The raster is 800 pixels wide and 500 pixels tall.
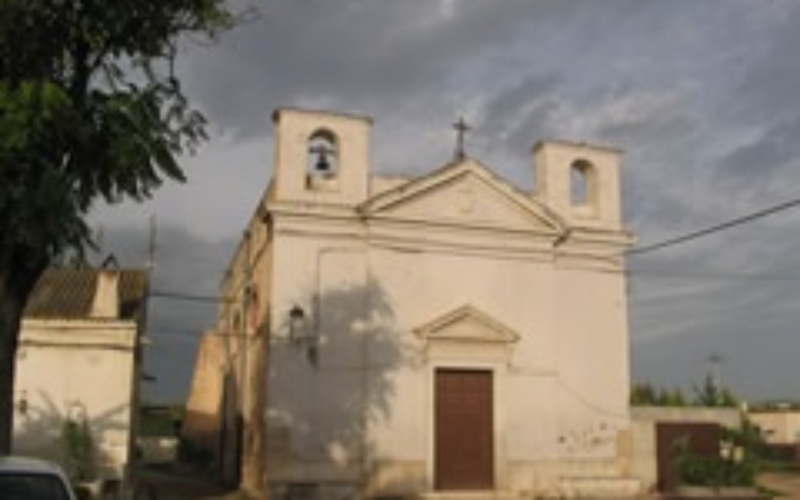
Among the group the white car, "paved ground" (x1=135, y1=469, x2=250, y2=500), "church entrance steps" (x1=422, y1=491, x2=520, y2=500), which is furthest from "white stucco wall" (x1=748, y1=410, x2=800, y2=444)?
the white car

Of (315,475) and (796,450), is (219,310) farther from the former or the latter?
(796,450)

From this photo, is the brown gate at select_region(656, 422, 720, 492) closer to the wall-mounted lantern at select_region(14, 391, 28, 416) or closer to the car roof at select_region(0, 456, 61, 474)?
the wall-mounted lantern at select_region(14, 391, 28, 416)

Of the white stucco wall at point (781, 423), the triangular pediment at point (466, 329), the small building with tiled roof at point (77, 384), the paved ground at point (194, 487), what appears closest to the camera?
the small building with tiled roof at point (77, 384)

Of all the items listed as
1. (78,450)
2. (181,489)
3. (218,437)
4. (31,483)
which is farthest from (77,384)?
(31,483)

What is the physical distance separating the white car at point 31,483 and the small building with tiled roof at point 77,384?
523 inches

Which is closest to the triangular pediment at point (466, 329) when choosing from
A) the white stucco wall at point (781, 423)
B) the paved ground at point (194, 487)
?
the paved ground at point (194, 487)

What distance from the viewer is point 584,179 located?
1013 inches

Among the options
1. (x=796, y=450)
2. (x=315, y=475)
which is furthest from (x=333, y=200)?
(x=796, y=450)

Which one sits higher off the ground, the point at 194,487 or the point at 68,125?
the point at 68,125

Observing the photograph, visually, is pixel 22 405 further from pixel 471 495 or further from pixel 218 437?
pixel 218 437

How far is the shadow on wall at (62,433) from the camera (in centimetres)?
2075

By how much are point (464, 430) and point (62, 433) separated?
857 centimetres

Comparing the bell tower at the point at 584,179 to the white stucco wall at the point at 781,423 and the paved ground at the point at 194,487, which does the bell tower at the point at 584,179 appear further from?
the white stucco wall at the point at 781,423

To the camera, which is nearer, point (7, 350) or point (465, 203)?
point (7, 350)
